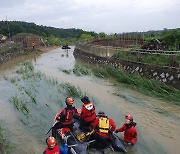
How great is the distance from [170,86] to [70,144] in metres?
8.75

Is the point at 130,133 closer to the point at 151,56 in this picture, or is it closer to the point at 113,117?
the point at 113,117

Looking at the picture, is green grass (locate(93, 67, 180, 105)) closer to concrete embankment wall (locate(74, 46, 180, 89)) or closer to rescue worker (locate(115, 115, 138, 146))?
concrete embankment wall (locate(74, 46, 180, 89))

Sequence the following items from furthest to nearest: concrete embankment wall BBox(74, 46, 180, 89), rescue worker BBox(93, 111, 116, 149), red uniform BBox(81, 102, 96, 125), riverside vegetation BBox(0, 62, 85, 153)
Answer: concrete embankment wall BBox(74, 46, 180, 89) < riverside vegetation BBox(0, 62, 85, 153) < red uniform BBox(81, 102, 96, 125) < rescue worker BBox(93, 111, 116, 149)

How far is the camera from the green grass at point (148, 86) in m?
14.7

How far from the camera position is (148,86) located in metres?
16.7

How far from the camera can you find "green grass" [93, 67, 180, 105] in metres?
14.7

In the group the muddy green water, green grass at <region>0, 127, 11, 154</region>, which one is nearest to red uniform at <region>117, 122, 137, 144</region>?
the muddy green water

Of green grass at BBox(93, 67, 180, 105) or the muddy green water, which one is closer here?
the muddy green water

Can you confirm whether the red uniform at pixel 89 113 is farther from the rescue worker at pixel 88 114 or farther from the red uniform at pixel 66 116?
the red uniform at pixel 66 116

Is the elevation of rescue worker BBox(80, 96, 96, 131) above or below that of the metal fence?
below

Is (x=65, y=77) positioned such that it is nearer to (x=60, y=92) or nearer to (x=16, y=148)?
(x=60, y=92)

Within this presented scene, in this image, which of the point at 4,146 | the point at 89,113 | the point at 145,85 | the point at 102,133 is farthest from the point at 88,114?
the point at 145,85

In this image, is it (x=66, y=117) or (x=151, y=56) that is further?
(x=151, y=56)

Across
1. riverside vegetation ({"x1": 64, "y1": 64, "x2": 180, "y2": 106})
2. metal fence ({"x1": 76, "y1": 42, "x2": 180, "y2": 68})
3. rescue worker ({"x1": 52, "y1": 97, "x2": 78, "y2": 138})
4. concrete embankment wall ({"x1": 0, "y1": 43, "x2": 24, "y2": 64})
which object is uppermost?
metal fence ({"x1": 76, "y1": 42, "x2": 180, "y2": 68})
